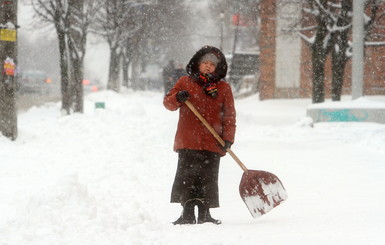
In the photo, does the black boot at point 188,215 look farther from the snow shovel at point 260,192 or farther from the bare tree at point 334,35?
the bare tree at point 334,35

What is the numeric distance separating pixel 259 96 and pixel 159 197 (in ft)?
78.4

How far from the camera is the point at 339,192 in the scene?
666cm

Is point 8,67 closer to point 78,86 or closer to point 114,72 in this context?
point 78,86

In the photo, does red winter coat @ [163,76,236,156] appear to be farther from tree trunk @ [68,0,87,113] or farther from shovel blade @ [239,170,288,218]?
tree trunk @ [68,0,87,113]

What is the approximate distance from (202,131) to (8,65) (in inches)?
285

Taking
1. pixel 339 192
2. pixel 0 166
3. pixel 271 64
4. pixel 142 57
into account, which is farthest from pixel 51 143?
pixel 142 57

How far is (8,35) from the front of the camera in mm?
11234

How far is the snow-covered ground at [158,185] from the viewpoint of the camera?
4344mm

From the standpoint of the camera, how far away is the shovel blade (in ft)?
17.1

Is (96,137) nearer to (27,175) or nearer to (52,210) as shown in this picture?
(27,175)

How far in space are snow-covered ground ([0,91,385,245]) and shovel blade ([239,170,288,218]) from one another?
0.17 metres

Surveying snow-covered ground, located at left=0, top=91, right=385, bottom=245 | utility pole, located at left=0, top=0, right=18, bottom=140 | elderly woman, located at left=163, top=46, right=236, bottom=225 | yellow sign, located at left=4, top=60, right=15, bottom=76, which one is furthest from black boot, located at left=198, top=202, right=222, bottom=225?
yellow sign, located at left=4, top=60, right=15, bottom=76

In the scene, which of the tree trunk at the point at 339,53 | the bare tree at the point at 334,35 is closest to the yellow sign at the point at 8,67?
the bare tree at the point at 334,35

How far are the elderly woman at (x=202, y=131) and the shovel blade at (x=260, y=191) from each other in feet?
0.92
